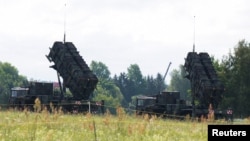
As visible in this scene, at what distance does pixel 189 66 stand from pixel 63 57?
902cm

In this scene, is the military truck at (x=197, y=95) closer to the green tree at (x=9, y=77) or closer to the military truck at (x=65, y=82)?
the military truck at (x=65, y=82)

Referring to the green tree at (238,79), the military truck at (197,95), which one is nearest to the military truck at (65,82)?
the military truck at (197,95)

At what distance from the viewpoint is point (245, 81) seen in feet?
170

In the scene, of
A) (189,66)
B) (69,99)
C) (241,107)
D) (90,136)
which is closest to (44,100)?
(69,99)

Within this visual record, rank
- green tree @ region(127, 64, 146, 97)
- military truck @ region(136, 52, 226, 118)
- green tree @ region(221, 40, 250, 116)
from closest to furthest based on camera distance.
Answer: military truck @ region(136, 52, 226, 118) < green tree @ region(221, 40, 250, 116) < green tree @ region(127, 64, 146, 97)

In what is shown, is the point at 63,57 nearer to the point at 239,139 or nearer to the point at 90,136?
the point at 90,136

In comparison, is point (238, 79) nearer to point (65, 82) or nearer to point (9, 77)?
point (65, 82)

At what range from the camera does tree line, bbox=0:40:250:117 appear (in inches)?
2002

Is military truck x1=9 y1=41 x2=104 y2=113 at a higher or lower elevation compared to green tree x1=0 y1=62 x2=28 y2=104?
lower

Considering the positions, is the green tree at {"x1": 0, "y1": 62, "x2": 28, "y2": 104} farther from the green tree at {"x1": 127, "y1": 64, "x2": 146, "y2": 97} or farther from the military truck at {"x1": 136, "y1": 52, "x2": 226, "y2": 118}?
the military truck at {"x1": 136, "y1": 52, "x2": 226, "y2": 118}

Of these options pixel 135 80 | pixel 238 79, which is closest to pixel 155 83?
pixel 135 80

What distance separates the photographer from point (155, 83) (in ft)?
517

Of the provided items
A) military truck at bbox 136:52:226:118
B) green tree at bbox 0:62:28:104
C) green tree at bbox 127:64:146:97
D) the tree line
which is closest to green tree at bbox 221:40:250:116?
the tree line

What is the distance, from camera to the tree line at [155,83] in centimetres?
5084
